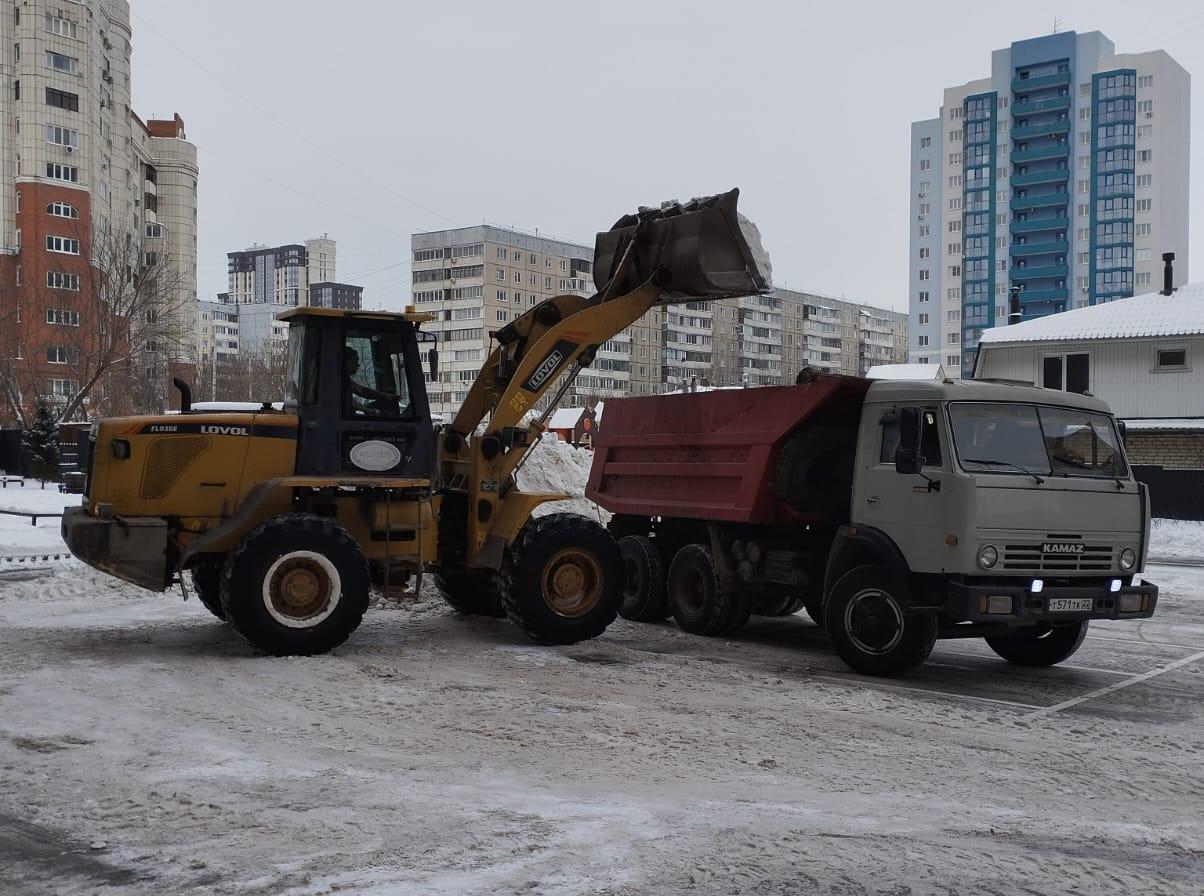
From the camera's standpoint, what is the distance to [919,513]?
9.69 metres

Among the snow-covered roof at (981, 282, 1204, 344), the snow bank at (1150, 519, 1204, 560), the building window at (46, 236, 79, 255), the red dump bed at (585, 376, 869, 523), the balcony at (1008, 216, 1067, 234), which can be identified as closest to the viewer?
the red dump bed at (585, 376, 869, 523)

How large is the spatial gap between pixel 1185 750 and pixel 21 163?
78.3 meters

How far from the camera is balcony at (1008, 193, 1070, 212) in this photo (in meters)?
105

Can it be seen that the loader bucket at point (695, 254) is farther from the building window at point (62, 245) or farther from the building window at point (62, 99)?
the building window at point (62, 99)

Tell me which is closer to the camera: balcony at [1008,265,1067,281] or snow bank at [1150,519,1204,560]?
snow bank at [1150,519,1204,560]

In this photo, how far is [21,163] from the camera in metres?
73.3

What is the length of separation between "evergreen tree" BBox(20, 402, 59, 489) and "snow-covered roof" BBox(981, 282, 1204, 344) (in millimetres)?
28254

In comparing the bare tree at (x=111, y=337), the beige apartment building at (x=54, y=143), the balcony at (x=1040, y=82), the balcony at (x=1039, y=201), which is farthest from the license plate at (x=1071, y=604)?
the balcony at (x=1040, y=82)

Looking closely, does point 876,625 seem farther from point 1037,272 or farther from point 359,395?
point 1037,272

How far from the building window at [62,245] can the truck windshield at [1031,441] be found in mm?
73546

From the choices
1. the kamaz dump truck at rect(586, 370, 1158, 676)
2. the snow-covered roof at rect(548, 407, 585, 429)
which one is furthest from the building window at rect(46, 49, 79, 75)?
the kamaz dump truck at rect(586, 370, 1158, 676)

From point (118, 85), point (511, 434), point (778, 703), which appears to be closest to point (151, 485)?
point (511, 434)

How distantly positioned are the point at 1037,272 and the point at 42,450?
9072cm

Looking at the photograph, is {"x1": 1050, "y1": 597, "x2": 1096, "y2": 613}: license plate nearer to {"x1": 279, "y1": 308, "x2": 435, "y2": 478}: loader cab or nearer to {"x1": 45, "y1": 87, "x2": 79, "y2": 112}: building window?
{"x1": 279, "y1": 308, "x2": 435, "y2": 478}: loader cab
